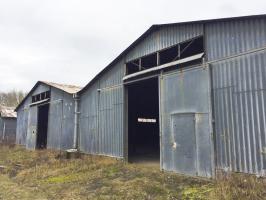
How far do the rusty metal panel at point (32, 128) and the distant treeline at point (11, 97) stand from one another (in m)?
36.3

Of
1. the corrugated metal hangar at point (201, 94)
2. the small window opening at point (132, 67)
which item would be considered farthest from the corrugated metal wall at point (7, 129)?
the small window opening at point (132, 67)

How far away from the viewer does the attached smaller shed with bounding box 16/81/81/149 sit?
18562mm

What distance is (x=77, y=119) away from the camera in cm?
1764

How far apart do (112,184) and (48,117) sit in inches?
544

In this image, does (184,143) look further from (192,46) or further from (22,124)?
(22,124)

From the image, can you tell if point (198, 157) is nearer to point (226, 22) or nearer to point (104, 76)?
point (226, 22)

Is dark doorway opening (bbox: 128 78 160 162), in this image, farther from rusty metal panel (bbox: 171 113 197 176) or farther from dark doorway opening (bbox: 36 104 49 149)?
dark doorway opening (bbox: 36 104 49 149)

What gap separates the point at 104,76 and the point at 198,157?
8157 mm

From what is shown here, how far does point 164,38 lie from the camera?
1163 cm

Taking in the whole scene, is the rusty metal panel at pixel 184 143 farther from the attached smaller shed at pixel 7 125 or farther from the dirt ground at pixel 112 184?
the attached smaller shed at pixel 7 125

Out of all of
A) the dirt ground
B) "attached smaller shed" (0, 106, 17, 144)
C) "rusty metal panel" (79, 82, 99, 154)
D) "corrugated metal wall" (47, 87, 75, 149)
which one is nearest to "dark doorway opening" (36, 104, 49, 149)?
"corrugated metal wall" (47, 87, 75, 149)

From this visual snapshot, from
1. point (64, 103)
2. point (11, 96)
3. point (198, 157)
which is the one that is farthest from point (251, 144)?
point (11, 96)

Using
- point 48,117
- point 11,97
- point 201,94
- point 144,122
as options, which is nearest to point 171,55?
point 201,94

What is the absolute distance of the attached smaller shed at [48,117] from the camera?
18562mm
